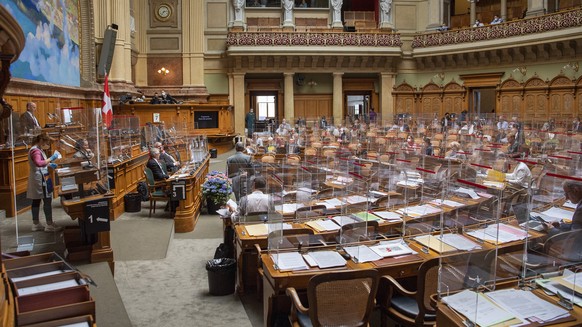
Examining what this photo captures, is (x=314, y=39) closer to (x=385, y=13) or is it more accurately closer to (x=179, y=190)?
(x=385, y=13)

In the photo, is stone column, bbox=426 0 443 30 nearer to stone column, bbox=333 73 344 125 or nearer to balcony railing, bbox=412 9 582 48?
balcony railing, bbox=412 9 582 48

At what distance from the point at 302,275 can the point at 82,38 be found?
56.0 feet

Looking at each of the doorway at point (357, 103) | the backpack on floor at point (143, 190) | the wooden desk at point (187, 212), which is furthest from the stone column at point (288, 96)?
the wooden desk at point (187, 212)

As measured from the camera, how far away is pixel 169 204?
10.3 meters

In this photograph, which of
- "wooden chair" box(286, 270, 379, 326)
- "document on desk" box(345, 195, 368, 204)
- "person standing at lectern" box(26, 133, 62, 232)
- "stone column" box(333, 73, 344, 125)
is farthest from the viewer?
"stone column" box(333, 73, 344, 125)

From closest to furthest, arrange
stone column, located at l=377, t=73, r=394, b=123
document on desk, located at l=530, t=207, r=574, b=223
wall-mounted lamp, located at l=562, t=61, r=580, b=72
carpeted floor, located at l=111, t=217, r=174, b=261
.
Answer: document on desk, located at l=530, t=207, r=574, b=223, carpeted floor, located at l=111, t=217, r=174, b=261, wall-mounted lamp, located at l=562, t=61, r=580, b=72, stone column, located at l=377, t=73, r=394, b=123

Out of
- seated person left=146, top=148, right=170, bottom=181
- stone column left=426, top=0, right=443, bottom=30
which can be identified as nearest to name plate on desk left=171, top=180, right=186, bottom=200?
seated person left=146, top=148, right=170, bottom=181

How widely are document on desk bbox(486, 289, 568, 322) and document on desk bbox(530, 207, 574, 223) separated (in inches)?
91.6

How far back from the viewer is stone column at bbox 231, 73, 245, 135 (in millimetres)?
26906

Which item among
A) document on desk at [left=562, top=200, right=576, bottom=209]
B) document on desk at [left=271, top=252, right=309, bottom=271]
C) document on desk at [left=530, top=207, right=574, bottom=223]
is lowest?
document on desk at [left=271, top=252, right=309, bottom=271]

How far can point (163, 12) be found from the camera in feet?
86.1

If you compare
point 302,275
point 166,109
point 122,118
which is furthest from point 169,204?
point 166,109

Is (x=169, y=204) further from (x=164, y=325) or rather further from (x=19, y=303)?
(x=19, y=303)

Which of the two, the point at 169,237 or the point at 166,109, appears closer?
the point at 169,237
